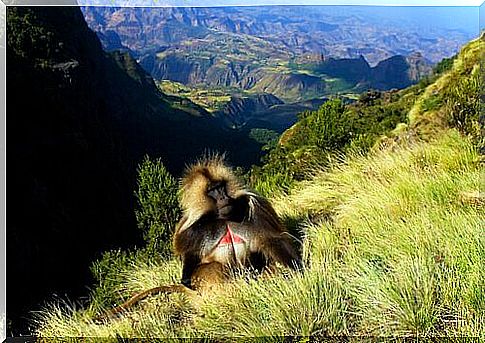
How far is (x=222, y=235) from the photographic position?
11.9 feet

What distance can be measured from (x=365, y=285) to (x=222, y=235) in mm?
957

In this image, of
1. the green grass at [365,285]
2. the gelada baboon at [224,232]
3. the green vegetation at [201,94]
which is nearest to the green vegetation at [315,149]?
the green grass at [365,285]

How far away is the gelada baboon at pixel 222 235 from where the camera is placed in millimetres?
3570

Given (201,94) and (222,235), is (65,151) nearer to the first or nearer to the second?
(222,235)

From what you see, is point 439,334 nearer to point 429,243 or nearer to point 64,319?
point 429,243

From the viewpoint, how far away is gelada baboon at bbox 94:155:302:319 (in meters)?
3.57

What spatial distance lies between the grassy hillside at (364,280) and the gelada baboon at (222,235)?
15cm

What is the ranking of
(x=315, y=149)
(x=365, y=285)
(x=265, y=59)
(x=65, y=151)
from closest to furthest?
(x=365, y=285), (x=315, y=149), (x=65, y=151), (x=265, y=59)

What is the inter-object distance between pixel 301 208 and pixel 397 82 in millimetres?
66974

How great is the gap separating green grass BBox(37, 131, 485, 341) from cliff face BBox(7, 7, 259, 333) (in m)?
19.1

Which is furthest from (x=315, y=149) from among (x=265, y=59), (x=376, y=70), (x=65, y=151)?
(x=265, y=59)

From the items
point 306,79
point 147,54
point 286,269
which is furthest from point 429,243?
point 147,54

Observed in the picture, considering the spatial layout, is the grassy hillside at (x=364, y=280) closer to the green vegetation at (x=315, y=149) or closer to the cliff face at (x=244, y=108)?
the green vegetation at (x=315, y=149)

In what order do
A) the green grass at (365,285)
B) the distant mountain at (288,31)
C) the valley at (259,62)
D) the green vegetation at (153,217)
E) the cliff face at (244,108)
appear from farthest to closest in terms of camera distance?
the valley at (259,62)
the cliff face at (244,108)
the distant mountain at (288,31)
the green vegetation at (153,217)
the green grass at (365,285)
